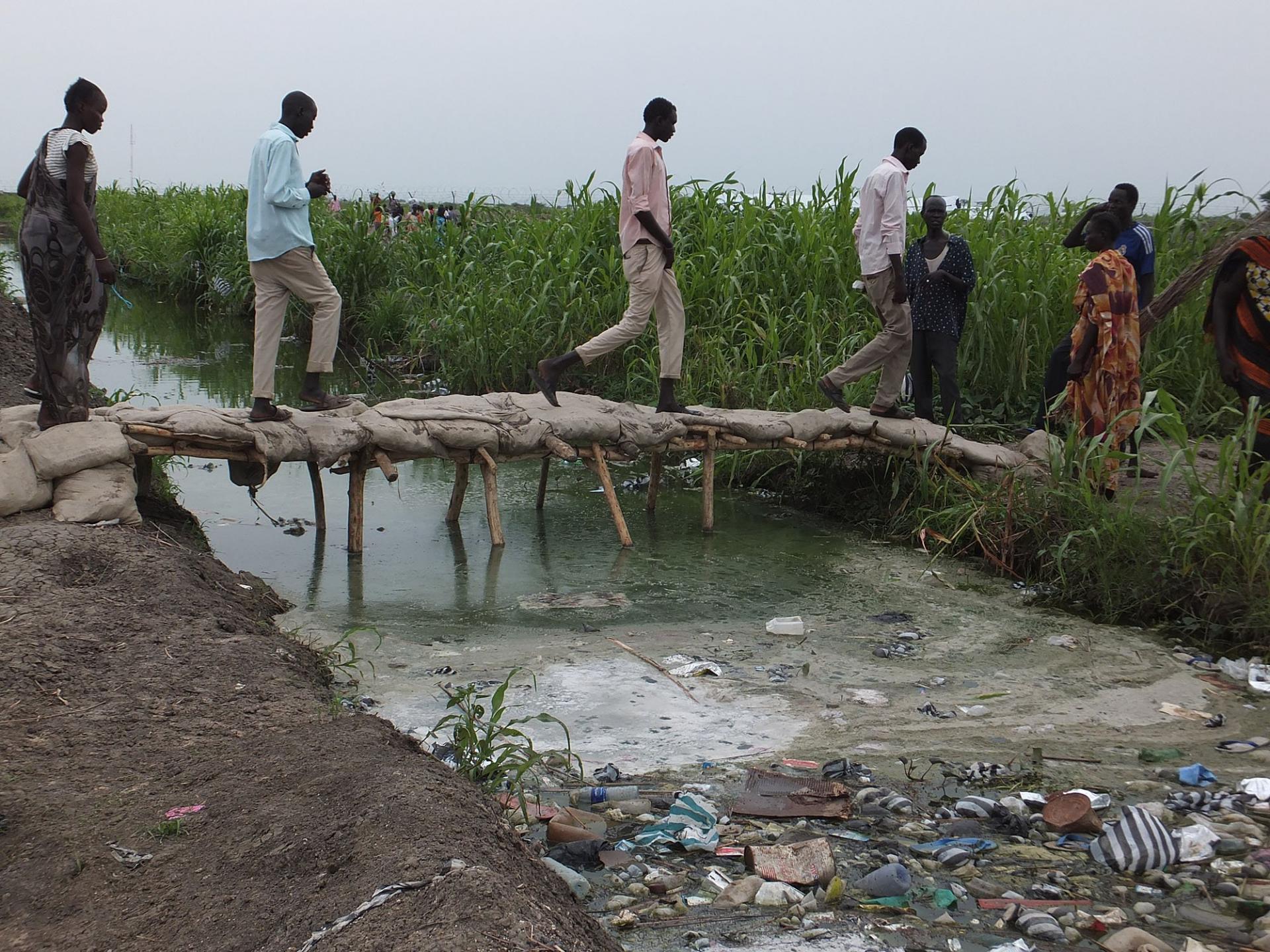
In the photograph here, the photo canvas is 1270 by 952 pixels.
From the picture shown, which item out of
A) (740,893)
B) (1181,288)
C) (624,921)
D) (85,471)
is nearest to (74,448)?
(85,471)

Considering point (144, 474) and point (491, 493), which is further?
point (491, 493)

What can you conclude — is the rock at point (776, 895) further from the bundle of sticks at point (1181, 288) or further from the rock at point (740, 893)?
the bundle of sticks at point (1181, 288)

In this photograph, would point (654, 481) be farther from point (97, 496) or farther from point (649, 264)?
point (97, 496)

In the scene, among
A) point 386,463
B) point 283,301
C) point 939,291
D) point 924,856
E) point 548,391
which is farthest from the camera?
point 939,291

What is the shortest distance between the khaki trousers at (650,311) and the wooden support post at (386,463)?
1196mm

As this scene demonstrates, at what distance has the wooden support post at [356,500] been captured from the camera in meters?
6.03

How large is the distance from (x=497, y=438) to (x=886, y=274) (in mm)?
2373

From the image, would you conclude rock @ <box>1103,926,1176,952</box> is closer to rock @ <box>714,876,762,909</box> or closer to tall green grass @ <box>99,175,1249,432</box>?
rock @ <box>714,876,762,909</box>

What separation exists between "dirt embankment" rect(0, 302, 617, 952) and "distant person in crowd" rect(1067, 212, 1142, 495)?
419 cm

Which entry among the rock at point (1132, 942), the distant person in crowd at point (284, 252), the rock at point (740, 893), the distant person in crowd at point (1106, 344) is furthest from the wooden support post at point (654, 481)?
the rock at point (1132, 942)

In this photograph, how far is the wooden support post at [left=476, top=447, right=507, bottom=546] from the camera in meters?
6.14

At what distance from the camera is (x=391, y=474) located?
5988mm

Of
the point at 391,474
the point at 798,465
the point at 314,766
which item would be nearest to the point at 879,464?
the point at 798,465

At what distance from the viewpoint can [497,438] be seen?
20.0 feet
